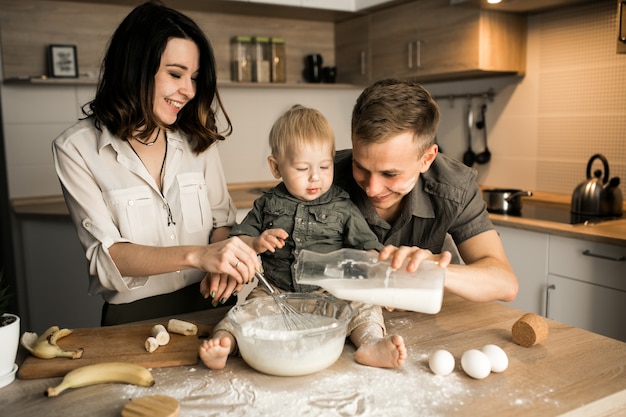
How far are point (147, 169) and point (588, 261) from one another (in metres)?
1.79

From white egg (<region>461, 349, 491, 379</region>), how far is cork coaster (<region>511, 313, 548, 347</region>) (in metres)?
0.17

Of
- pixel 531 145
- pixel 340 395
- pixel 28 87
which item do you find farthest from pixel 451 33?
pixel 340 395

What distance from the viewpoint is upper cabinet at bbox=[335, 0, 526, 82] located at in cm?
304

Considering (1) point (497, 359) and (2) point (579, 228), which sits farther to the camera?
(2) point (579, 228)

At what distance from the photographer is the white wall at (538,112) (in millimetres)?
2844

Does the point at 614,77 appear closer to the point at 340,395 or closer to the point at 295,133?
the point at 295,133

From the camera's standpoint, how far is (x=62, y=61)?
10.2 ft

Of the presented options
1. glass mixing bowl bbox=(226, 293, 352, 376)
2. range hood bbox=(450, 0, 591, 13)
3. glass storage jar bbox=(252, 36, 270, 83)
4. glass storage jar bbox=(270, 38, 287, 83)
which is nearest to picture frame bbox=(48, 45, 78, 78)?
glass storage jar bbox=(252, 36, 270, 83)

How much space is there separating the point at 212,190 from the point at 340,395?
986 mm

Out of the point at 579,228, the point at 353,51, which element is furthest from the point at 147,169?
the point at 353,51

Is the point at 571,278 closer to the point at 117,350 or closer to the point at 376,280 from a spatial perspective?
the point at 376,280

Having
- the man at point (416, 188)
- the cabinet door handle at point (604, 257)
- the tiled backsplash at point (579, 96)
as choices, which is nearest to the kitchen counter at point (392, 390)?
the man at point (416, 188)

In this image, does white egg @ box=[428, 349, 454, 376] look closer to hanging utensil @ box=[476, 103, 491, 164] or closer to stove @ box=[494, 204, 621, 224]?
stove @ box=[494, 204, 621, 224]

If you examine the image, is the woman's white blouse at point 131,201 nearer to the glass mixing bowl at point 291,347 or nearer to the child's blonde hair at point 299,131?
the child's blonde hair at point 299,131
